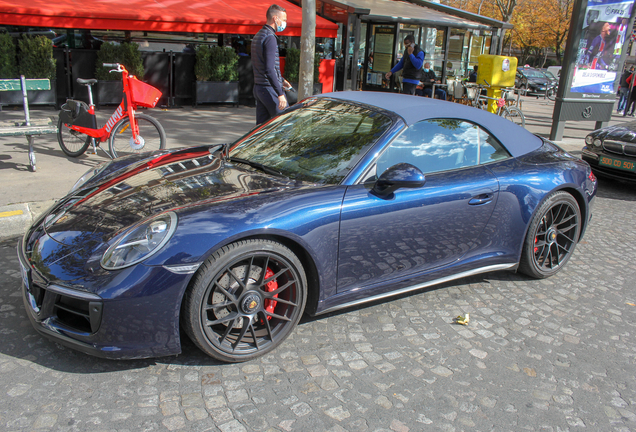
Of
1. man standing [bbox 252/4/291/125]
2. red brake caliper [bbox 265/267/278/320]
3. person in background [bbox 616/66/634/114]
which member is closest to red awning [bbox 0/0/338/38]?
man standing [bbox 252/4/291/125]

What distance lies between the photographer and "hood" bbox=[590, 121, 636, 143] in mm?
8008

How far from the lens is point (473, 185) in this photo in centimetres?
371

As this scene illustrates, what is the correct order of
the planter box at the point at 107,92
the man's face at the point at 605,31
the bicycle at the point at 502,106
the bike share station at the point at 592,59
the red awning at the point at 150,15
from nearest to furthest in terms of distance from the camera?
the red awning at the point at 150,15, the bike share station at the point at 592,59, the man's face at the point at 605,31, the planter box at the point at 107,92, the bicycle at the point at 502,106

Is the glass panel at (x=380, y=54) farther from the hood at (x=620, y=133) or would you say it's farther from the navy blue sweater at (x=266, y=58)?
the navy blue sweater at (x=266, y=58)

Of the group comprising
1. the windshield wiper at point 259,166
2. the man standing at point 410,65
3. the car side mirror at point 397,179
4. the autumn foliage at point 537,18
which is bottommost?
the windshield wiper at point 259,166

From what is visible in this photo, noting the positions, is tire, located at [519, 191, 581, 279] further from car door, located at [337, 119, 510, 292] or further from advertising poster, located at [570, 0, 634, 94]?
advertising poster, located at [570, 0, 634, 94]

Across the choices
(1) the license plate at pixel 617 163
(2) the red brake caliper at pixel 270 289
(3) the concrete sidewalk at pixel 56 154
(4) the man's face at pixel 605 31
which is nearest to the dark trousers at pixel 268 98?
(3) the concrete sidewalk at pixel 56 154

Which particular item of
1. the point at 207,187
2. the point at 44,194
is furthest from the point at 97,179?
the point at 44,194

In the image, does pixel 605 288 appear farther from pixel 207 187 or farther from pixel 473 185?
pixel 207 187

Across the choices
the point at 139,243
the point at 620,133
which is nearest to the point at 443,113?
the point at 139,243

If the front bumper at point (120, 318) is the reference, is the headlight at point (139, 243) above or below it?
above

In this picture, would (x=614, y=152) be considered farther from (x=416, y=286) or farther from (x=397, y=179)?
(x=397, y=179)

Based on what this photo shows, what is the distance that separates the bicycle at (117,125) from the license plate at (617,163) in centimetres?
636

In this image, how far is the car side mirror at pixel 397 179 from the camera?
3.24m
